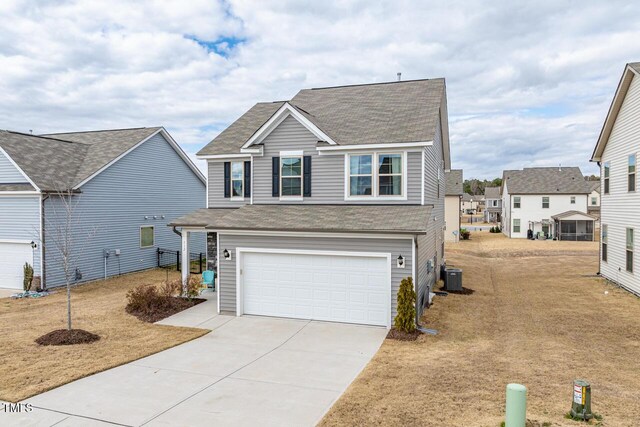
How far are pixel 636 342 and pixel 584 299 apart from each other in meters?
5.97

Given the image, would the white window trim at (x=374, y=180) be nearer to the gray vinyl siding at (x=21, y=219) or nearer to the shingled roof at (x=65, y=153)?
the shingled roof at (x=65, y=153)

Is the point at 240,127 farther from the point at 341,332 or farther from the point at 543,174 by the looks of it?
the point at 543,174

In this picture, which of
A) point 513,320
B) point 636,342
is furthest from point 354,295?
point 636,342

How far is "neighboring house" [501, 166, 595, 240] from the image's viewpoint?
44781 mm

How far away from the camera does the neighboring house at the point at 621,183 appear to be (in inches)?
675

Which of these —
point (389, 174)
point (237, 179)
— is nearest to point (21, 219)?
point (237, 179)

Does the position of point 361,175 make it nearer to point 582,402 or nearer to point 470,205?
point 582,402

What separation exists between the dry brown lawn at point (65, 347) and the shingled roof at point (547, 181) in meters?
43.3

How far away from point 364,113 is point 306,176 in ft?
13.0

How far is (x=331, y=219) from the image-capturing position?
1363 cm

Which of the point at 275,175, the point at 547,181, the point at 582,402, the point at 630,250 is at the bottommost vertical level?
the point at 582,402

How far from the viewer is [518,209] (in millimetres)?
47250

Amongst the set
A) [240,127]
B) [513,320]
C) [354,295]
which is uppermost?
[240,127]

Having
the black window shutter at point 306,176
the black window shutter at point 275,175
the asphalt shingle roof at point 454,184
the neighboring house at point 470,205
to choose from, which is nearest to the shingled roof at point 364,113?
the black window shutter at point 306,176
